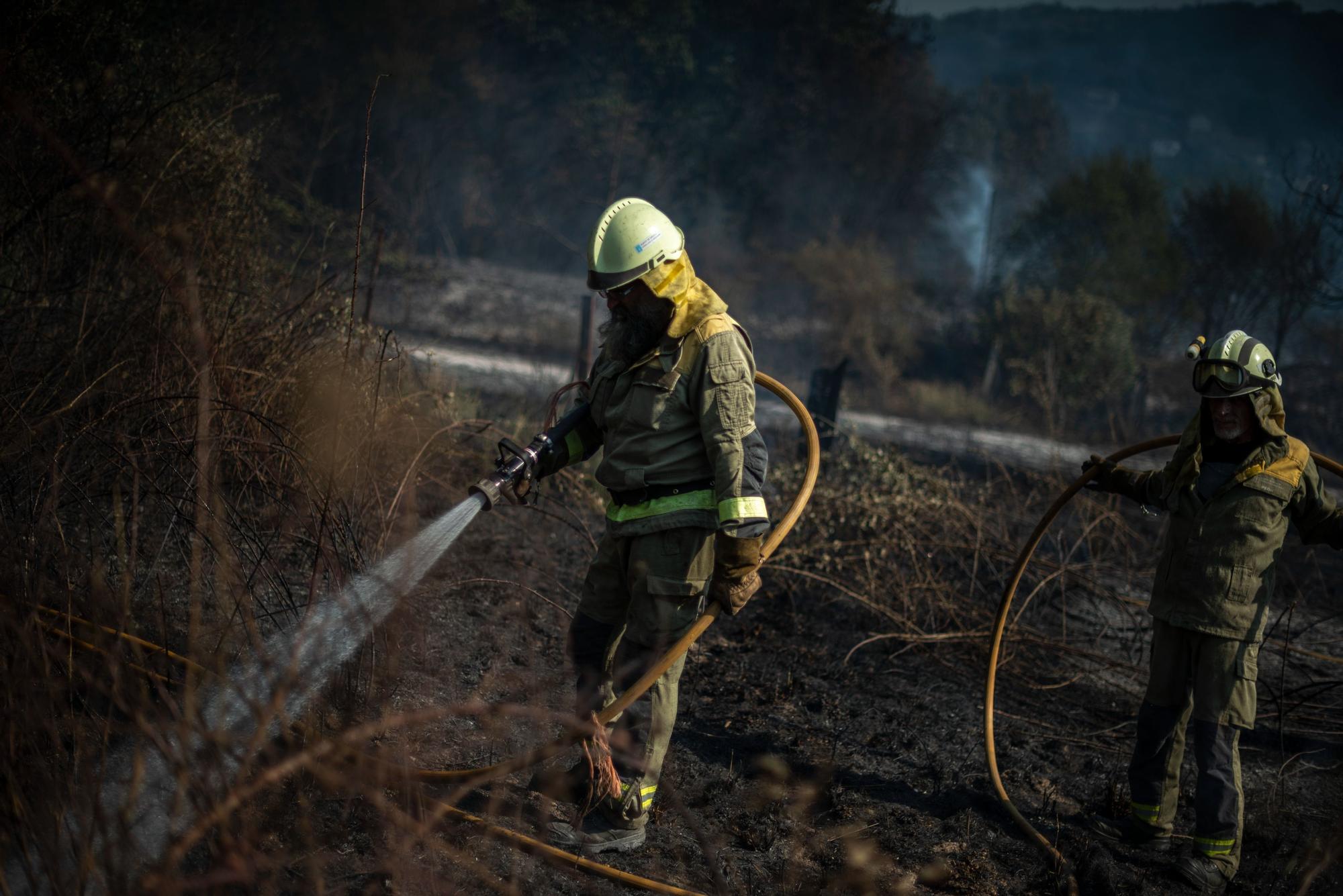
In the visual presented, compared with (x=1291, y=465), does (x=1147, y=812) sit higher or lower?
lower

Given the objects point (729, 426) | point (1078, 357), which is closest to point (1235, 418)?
point (729, 426)

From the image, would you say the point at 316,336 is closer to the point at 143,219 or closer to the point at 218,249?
the point at 218,249

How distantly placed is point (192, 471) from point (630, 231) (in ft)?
7.74

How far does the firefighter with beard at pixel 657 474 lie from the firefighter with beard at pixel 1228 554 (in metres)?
1.70

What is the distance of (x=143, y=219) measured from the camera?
5488 millimetres

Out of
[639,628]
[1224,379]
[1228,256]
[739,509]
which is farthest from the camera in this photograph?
[1228,256]

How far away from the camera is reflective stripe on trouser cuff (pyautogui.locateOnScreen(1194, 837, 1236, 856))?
3426 mm

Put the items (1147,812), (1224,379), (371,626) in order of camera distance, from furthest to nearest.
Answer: (1147,812) → (1224,379) → (371,626)

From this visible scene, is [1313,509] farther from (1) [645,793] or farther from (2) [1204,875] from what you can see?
(1) [645,793]

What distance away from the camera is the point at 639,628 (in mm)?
3148

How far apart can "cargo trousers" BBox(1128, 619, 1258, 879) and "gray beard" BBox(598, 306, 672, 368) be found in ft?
7.44

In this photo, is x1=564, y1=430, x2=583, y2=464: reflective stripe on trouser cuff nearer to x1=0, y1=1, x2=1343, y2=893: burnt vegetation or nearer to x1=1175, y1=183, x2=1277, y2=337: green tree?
x1=0, y1=1, x2=1343, y2=893: burnt vegetation

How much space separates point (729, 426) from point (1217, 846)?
244cm

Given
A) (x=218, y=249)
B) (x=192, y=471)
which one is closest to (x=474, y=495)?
(x=192, y=471)
